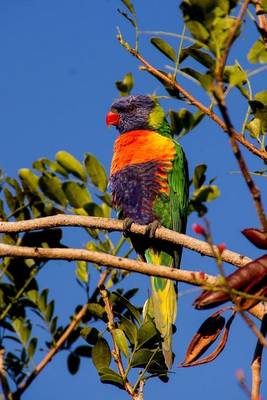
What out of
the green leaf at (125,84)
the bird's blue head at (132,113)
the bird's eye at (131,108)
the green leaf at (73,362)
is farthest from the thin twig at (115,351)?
the bird's eye at (131,108)

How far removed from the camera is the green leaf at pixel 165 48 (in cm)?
213

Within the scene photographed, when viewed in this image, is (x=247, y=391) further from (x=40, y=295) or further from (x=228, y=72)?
(x=40, y=295)

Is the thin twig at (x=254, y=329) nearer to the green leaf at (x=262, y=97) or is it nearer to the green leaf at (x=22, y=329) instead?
the green leaf at (x=262, y=97)

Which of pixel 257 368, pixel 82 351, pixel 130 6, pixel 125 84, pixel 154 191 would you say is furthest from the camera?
pixel 154 191

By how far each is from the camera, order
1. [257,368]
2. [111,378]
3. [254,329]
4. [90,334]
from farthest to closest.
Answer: [90,334], [111,378], [257,368], [254,329]

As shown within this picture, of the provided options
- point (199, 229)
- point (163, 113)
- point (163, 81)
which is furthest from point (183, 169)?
point (199, 229)

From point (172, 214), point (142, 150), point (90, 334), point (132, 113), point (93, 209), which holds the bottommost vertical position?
point (90, 334)

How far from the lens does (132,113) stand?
4664 mm

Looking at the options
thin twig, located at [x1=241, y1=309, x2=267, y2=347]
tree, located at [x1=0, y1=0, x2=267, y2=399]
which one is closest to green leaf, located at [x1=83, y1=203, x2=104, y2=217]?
tree, located at [x1=0, y1=0, x2=267, y2=399]

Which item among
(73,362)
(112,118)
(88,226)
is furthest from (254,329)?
(112,118)

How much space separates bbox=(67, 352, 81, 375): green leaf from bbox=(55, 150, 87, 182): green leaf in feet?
2.56

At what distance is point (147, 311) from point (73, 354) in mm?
767

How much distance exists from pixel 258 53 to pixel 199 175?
1.47m

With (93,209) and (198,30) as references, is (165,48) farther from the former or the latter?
(93,209)
